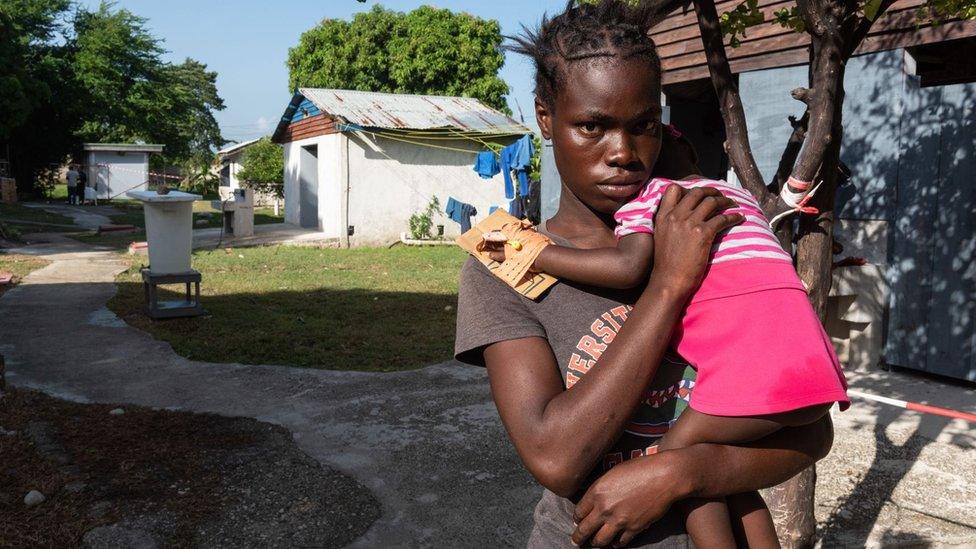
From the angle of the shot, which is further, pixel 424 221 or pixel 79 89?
pixel 79 89

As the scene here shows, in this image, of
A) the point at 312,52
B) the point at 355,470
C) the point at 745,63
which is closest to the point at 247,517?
the point at 355,470

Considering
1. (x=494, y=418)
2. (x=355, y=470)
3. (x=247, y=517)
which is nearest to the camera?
(x=247, y=517)

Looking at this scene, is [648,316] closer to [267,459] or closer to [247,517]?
[247,517]

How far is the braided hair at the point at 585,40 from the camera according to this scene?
1.47 meters

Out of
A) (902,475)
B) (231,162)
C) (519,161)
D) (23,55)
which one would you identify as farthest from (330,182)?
(231,162)

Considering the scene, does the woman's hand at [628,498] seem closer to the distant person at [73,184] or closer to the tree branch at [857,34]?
the tree branch at [857,34]

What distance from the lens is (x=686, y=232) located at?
1.34m

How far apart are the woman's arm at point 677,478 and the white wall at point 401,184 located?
56.5 ft

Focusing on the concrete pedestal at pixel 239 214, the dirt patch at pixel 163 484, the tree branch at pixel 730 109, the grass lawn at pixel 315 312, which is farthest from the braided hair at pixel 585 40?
the concrete pedestal at pixel 239 214

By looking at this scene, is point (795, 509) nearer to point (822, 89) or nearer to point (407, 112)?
point (822, 89)

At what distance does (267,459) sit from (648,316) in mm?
4178

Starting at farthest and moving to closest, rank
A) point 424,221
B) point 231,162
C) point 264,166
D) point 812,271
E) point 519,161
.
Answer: point 231,162 < point 264,166 < point 424,221 < point 519,161 < point 812,271

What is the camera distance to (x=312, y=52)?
Result: 36.8 m

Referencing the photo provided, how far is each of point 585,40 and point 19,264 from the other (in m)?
15.1
